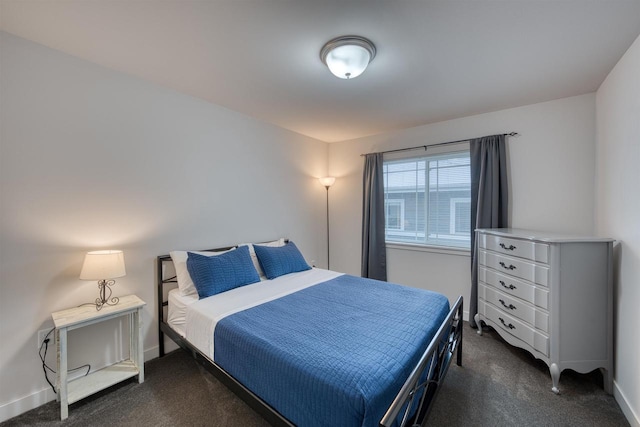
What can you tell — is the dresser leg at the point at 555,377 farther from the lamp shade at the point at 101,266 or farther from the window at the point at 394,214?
the lamp shade at the point at 101,266

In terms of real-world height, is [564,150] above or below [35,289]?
above

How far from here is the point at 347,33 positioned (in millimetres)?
1754

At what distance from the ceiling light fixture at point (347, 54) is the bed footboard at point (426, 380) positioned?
192cm

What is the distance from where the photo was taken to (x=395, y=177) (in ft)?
13.1

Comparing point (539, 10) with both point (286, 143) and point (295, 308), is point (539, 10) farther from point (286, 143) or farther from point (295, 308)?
point (286, 143)

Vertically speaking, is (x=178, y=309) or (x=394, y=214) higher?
(x=394, y=214)

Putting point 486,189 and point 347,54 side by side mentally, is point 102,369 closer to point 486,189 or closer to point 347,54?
point 347,54

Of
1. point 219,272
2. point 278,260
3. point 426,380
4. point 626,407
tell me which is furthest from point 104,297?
point 626,407

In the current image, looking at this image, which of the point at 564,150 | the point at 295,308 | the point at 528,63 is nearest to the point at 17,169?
the point at 295,308

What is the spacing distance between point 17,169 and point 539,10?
11.4 feet

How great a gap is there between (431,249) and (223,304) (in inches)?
107

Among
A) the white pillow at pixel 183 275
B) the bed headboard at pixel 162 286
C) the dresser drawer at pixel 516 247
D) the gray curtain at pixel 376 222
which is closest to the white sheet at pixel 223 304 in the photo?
the white pillow at pixel 183 275

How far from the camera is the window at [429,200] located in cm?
342

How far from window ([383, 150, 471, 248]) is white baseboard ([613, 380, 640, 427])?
171 centimetres
